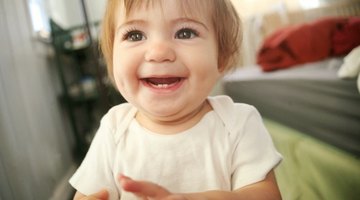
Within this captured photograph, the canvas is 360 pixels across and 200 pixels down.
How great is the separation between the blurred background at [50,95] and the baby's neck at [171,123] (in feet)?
0.10

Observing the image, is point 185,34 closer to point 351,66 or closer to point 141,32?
point 141,32

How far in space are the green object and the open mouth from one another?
0.46 ft

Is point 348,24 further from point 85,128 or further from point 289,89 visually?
point 85,128

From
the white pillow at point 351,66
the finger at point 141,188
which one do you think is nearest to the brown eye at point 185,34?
the finger at point 141,188

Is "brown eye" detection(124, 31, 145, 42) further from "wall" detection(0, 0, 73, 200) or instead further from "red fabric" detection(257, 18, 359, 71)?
"red fabric" detection(257, 18, 359, 71)

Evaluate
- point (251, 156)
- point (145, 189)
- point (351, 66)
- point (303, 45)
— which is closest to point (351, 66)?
point (351, 66)

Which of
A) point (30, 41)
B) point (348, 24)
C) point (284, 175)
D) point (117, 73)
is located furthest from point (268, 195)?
point (348, 24)

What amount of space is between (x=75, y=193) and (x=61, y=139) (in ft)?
0.17

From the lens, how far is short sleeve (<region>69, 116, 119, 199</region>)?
0.25 m

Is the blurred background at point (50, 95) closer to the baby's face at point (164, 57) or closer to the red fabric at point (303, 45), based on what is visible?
the baby's face at point (164, 57)

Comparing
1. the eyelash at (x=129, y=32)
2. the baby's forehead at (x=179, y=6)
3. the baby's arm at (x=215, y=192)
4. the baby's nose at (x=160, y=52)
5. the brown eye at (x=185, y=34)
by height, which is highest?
the baby's forehead at (x=179, y=6)

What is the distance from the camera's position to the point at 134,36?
0.23 meters

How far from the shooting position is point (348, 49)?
44 centimetres

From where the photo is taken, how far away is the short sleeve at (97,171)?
0.25 metres
